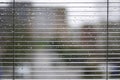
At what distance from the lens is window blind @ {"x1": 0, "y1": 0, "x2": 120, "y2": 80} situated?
235 centimetres

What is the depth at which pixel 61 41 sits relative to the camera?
236 cm

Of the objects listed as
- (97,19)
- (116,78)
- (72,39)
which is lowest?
(116,78)

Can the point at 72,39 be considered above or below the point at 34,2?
below

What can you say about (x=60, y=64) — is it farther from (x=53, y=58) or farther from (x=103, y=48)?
(x=103, y=48)

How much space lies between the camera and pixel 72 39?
7.73 ft

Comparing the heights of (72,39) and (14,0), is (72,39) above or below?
below

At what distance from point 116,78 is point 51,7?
91cm

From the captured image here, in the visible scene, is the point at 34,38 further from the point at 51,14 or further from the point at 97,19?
the point at 97,19

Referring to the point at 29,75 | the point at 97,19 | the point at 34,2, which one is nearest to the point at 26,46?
the point at 29,75

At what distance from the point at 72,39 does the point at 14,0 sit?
66 centimetres

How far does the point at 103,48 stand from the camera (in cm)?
235

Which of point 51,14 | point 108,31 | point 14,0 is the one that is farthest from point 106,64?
point 14,0

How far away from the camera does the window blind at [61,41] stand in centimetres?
235

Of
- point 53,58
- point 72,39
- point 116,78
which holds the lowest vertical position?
point 116,78
